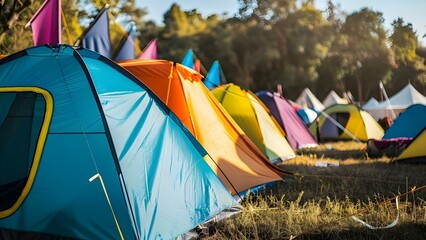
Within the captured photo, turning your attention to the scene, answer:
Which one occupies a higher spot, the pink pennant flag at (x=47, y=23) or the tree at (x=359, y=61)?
the pink pennant flag at (x=47, y=23)

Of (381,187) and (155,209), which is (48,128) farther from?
(381,187)

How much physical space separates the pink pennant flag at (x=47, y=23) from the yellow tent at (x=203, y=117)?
0.96 m

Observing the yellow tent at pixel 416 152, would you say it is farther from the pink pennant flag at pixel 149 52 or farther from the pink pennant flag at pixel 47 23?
the pink pennant flag at pixel 47 23

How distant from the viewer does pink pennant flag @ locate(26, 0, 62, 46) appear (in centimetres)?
485

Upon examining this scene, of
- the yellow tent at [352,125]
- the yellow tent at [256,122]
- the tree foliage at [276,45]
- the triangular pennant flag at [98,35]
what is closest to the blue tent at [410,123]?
the yellow tent at [352,125]

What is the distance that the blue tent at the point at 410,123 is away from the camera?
842 centimetres

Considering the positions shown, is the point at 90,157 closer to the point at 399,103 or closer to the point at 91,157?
the point at 91,157

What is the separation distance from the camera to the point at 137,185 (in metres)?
3.01

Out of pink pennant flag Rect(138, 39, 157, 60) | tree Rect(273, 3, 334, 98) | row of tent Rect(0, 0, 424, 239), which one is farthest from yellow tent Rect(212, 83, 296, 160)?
tree Rect(273, 3, 334, 98)

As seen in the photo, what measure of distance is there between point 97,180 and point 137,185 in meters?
0.28

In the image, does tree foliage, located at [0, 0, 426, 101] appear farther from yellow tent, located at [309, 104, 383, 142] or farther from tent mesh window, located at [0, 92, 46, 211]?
tent mesh window, located at [0, 92, 46, 211]

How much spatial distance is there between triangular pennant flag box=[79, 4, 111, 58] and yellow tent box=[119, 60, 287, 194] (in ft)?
8.16

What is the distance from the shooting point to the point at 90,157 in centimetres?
302

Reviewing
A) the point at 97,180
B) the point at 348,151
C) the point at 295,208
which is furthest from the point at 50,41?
the point at 348,151
